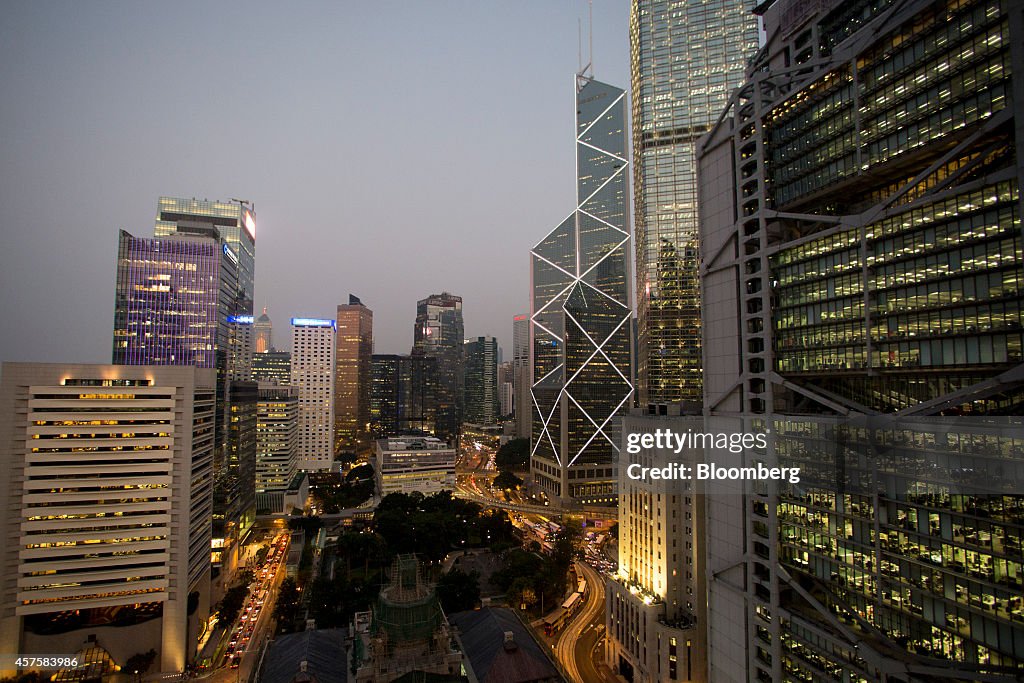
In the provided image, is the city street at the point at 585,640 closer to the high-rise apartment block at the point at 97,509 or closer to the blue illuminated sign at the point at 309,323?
the high-rise apartment block at the point at 97,509

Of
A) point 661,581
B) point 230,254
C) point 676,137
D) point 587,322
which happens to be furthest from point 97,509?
point 676,137

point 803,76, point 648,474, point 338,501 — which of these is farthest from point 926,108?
point 338,501

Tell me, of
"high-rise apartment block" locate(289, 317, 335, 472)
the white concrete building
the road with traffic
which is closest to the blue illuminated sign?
"high-rise apartment block" locate(289, 317, 335, 472)

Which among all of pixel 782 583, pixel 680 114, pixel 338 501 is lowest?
pixel 338 501

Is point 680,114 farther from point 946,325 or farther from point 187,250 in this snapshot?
point 187,250

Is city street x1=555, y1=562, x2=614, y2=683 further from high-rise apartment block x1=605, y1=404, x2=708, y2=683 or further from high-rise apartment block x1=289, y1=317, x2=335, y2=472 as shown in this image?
high-rise apartment block x1=289, y1=317, x2=335, y2=472

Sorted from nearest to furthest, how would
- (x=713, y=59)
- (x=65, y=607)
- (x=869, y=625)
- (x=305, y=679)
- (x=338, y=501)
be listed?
(x=869, y=625)
(x=305, y=679)
(x=65, y=607)
(x=713, y=59)
(x=338, y=501)
